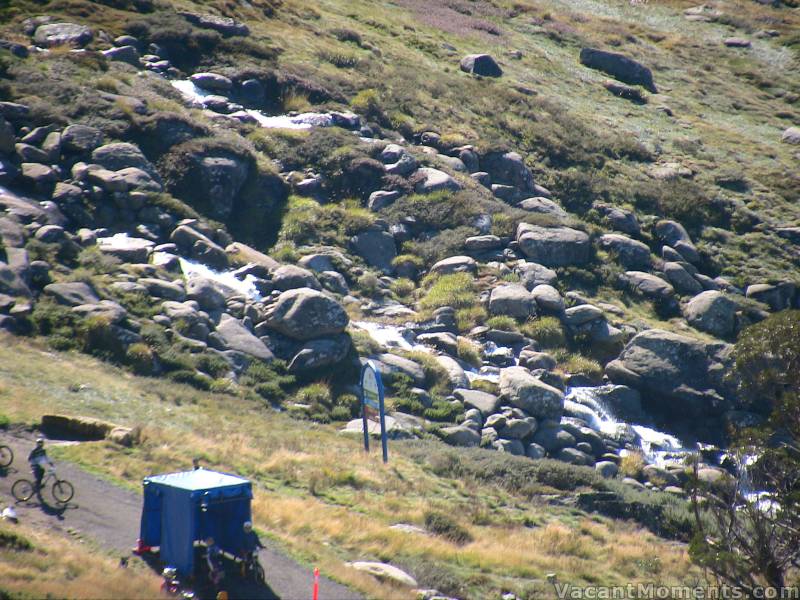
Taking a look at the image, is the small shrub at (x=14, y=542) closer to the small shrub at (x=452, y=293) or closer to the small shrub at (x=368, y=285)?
the small shrub at (x=368, y=285)

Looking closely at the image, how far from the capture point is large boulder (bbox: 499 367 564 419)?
81.3 feet

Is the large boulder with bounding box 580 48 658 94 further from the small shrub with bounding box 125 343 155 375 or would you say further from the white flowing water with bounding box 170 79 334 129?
the small shrub with bounding box 125 343 155 375

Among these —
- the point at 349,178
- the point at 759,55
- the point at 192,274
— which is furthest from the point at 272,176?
the point at 759,55

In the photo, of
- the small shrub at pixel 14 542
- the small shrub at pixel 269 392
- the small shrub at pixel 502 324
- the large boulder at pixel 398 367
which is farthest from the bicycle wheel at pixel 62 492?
the small shrub at pixel 502 324

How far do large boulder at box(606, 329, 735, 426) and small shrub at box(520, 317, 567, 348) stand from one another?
211 centimetres

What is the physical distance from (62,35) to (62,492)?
3165 cm

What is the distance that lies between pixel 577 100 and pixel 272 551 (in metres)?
47.5

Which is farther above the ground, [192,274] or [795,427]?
[795,427]

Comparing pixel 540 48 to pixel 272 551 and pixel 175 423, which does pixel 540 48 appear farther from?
pixel 272 551

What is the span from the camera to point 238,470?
16672 mm

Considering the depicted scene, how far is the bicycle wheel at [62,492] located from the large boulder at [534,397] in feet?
48.6

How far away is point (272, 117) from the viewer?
4006 centimetres

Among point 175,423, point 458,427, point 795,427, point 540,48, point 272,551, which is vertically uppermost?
point 540,48

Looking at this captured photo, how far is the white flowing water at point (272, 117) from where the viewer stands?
38906 mm
